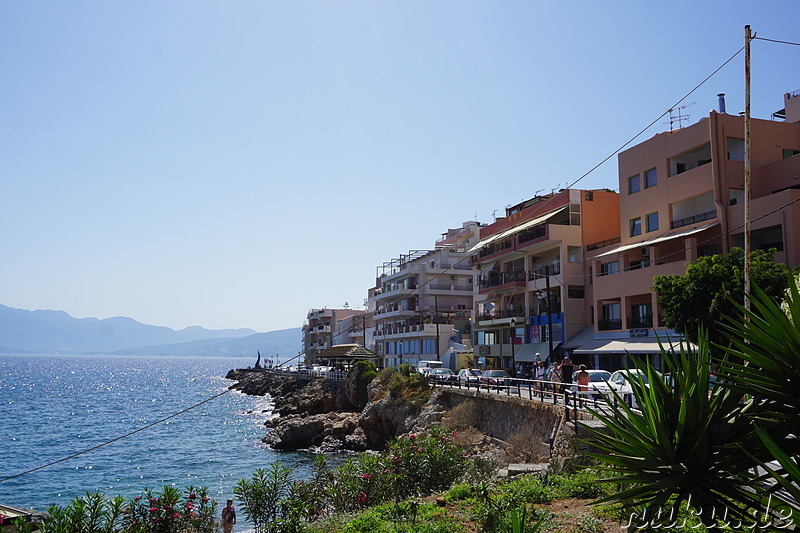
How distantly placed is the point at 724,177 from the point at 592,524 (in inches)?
1026

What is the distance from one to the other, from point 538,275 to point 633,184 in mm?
9887

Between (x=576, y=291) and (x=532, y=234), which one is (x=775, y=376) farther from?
(x=532, y=234)

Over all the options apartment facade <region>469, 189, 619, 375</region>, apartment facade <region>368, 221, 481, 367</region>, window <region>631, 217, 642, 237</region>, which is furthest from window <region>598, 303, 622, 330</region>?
apartment facade <region>368, 221, 481, 367</region>

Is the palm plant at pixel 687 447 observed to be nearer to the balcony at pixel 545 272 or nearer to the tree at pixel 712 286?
the tree at pixel 712 286

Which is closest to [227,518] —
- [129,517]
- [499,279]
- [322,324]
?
[129,517]

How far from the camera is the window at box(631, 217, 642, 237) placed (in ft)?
119

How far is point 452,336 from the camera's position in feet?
218

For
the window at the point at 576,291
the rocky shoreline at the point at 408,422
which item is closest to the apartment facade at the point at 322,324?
the rocky shoreline at the point at 408,422

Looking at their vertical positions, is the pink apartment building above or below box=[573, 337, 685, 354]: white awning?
above

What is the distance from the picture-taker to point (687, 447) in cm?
554

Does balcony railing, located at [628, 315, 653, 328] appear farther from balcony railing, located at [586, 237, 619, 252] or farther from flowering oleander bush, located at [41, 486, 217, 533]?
flowering oleander bush, located at [41, 486, 217, 533]

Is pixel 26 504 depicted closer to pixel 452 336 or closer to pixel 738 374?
pixel 738 374

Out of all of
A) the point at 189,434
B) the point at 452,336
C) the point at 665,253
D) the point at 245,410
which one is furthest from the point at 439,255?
the point at 665,253

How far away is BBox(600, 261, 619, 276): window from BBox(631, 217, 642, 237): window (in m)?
2.53
